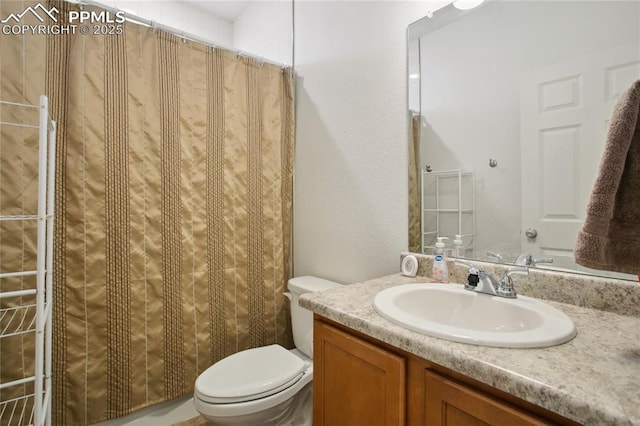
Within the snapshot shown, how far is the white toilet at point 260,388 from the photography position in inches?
44.8

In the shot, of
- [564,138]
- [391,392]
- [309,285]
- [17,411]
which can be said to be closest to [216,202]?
[309,285]

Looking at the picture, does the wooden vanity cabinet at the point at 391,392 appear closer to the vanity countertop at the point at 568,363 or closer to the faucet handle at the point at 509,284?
the vanity countertop at the point at 568,363

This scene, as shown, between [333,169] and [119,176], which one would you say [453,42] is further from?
[119,176]

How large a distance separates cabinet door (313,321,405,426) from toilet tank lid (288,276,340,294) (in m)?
0.62

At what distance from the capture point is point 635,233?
56 centimetres

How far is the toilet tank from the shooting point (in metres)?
1.55

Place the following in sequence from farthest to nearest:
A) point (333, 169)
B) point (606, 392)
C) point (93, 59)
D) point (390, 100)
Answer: point (333, 169), point (390, 100), point (93, 59), point (606, 392)

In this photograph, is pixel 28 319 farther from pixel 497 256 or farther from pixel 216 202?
pixel 497 256

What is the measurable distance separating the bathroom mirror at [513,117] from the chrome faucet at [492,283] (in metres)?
0.12

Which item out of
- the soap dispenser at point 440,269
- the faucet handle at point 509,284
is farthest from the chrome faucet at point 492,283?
the soap dispenser at point 440,269

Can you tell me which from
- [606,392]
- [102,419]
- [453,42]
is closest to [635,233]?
[606,392]

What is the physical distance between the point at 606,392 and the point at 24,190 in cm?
177

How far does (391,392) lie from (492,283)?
1.58 ft

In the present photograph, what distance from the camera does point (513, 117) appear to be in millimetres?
1044
